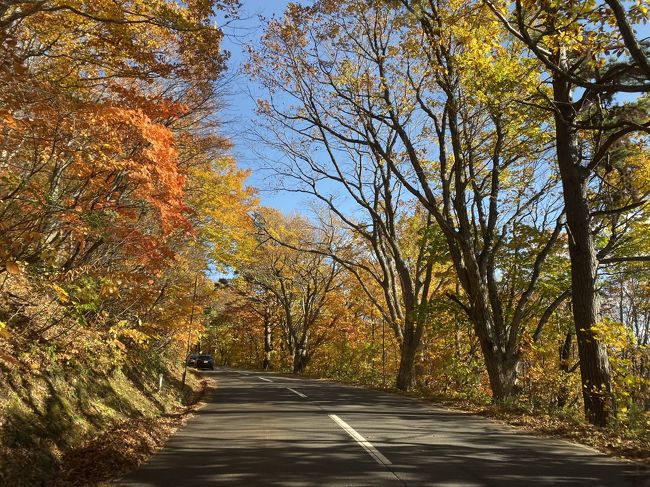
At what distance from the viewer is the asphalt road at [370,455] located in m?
5.27

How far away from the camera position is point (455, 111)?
1327cm

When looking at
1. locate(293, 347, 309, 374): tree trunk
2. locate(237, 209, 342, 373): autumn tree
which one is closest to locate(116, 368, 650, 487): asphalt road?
locate(237, 209, 342, 373): autumn tree

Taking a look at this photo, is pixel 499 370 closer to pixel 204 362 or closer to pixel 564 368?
pixel 564 368

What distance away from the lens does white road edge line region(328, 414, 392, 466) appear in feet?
19.7

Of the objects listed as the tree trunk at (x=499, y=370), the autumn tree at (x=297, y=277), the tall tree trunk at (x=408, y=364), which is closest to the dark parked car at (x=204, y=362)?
the autumn tree at (x=297, y=277)

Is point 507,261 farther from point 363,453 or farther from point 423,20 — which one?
point 363,453

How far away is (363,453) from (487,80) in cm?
839

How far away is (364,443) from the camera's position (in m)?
7.02

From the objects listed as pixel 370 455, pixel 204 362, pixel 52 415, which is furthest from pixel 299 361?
pixel 370 455

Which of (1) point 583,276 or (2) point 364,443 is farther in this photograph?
(1) point 583,276

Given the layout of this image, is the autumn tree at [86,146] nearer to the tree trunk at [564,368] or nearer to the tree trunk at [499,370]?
the tree trunk at [499,370]

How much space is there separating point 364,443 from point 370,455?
76 centimetres

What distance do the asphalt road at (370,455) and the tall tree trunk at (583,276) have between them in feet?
7.49

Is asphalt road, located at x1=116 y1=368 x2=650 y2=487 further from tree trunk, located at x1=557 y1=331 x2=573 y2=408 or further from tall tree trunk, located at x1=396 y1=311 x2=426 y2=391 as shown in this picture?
tree trunk, located at x1=557 y1=331 x2=573 y2=408
